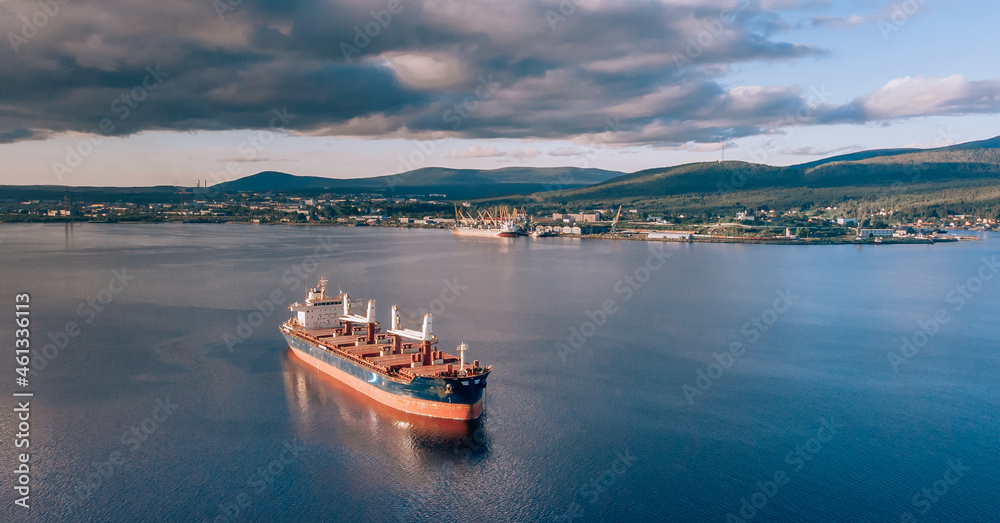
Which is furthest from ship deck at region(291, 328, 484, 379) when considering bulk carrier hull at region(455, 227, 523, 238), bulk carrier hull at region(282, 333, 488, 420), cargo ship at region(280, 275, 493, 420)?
bulk carrier hull at region(455, 227, 523, 238)

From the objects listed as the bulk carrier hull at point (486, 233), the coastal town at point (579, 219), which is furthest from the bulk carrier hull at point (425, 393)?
the bulk carrier hull at point (486, 233)

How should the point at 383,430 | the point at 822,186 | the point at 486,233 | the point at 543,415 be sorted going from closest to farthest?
the point at 383,430 → the point at 543,415 → the point at 486,233 → the point at 822,186

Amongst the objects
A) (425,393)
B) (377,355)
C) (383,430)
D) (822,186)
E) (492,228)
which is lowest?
(383,430)

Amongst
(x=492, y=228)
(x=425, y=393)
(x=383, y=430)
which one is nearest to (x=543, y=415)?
(x=425, y=393)

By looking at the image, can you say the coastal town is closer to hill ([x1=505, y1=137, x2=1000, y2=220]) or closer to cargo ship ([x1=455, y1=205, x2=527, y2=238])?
cargo ship ([x1=455, y1=205, x2=527, y2=238])

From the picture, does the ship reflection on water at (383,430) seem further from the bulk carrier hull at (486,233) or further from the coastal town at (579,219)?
the bulk carrier hull at (486,233)

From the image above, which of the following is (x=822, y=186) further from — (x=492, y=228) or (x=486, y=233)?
(x=486, y=233)
